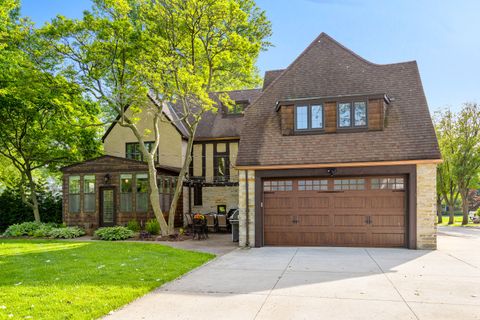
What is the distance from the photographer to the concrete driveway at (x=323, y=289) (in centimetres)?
584

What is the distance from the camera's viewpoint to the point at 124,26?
598 inches

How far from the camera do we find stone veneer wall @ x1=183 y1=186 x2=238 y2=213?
21281 millimetres

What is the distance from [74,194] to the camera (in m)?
19.4

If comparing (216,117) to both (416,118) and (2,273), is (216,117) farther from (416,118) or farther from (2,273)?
(2,273)

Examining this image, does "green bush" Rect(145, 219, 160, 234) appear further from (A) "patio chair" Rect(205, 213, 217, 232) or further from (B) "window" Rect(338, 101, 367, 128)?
(B) "window" Rect(338, 101, 367, 128)

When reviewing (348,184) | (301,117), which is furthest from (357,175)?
(301,117)

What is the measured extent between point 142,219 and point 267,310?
45.1 feet

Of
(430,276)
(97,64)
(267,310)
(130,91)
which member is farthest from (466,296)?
(97,64)

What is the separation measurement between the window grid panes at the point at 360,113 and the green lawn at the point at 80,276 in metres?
7.42

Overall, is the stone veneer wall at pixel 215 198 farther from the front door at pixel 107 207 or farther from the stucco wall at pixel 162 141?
the front door at pixel 107 207

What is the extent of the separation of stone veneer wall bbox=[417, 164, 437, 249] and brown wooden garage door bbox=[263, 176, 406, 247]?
0.52 metres

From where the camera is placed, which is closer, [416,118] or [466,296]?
[466,296]

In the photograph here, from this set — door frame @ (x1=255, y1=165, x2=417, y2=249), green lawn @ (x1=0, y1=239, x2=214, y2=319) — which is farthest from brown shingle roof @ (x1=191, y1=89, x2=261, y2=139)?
green lawn @ (x1=0, y1=239, x2=214, y2=319)

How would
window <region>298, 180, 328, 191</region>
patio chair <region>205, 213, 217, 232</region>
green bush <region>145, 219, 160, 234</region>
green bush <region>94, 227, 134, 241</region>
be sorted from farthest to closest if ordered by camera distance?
patio chair <region>205, 213, 217, 232</region> < green bush <region>145, 219, 160, 234</region> < green bush <region>94, 227, 134, 241</region> < window <region>298, 180, 328, 191</region>
